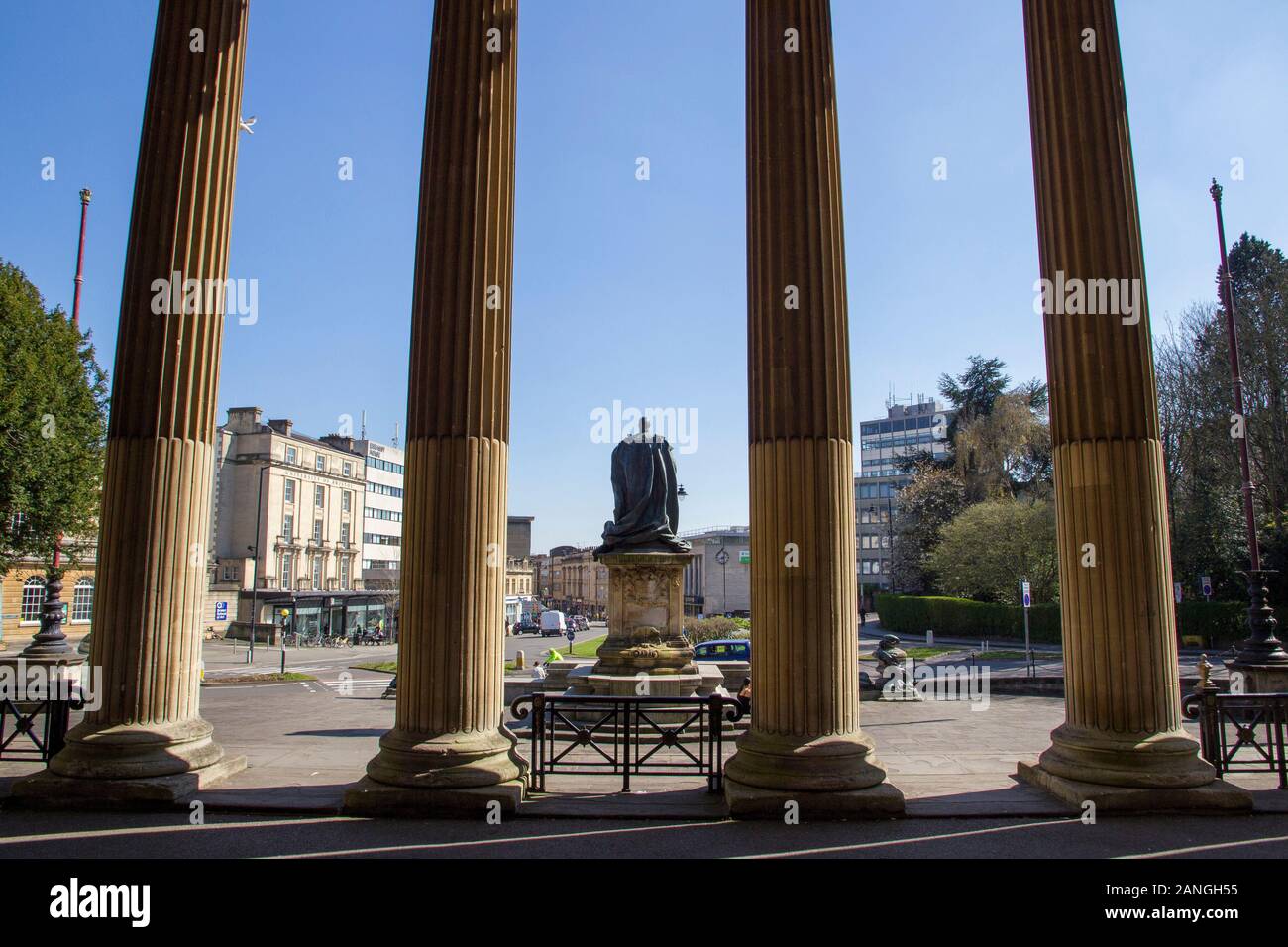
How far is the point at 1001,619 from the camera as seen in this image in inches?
1740

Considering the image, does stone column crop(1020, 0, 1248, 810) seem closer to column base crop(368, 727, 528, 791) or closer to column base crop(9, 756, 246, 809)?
column base crop(368, 727, 528, 791)

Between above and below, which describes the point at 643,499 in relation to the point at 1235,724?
above

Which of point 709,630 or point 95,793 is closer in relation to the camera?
point 95,793

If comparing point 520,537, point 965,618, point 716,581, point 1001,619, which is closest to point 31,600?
point 965,618

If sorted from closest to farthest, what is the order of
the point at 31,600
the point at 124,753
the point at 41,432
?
the point at 124,753 → the point at 41,432 → the point at 31,600

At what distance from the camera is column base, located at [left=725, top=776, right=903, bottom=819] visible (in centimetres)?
725

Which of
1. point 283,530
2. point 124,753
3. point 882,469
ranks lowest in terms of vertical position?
point 124,753

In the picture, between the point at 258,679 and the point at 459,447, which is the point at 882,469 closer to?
the point at 258,679

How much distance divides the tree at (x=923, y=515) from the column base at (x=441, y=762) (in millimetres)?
46183

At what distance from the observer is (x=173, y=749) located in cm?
796

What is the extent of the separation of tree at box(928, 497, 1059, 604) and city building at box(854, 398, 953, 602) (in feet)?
194

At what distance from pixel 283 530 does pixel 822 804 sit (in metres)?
68.5

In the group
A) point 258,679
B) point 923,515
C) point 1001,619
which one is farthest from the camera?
point 923,515
